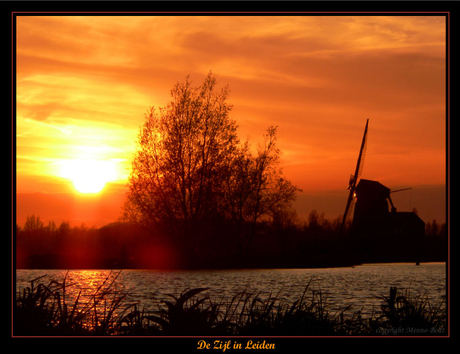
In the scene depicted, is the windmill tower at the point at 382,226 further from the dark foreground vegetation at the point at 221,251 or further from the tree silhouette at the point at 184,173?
the tree silhouette at the point at 184,173

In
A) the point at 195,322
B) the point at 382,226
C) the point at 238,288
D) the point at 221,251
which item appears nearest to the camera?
the point at 195,322

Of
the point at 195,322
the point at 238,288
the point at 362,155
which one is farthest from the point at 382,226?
the point at 195,322

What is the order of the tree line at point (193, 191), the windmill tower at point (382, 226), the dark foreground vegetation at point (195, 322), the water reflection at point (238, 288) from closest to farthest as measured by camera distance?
the dark foreground vegetation at point (195, 322) < the water reflection at point (238, 288) < the tree line at point (193, 191) < the windmill tower at point (382, 226)

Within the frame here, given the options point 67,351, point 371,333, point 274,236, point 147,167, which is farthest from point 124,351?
point 274,236

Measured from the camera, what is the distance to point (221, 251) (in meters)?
40.8

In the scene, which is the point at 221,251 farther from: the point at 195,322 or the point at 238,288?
the point at 195,322

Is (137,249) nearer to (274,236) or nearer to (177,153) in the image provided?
(177,153)

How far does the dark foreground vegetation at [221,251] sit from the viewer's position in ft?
122

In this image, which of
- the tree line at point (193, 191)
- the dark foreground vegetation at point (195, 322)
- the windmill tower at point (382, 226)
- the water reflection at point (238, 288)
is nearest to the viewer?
the dark foreground vegetation at point (195, 322)

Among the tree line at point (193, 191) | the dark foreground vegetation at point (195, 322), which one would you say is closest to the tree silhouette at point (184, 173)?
the tree line at point (193, 191)

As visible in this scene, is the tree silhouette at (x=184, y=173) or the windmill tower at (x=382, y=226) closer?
the tree silhouette at (x=184, y=173)

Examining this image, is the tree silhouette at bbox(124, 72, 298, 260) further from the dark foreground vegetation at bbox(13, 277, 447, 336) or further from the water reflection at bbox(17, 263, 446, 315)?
the dark foreground vegetation at bbox(13, 277, 447, 336)

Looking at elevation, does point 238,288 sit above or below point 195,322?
below

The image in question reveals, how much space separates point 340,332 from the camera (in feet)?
27.2
